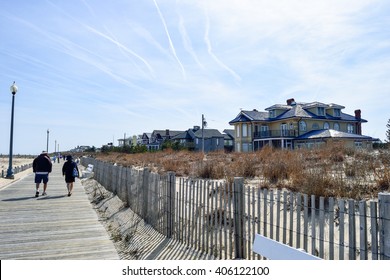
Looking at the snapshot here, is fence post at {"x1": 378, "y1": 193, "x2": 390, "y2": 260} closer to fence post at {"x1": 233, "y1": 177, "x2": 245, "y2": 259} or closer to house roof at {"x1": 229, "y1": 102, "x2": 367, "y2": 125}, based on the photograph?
fence post at {"x1": 233, "y1": 177, "x2": 245, "y2": 259}

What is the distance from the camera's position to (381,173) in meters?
7.01

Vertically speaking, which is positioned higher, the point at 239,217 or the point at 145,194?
the point at 239,217

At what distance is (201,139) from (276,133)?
92.2ft

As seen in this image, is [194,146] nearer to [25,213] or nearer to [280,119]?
[280,119]

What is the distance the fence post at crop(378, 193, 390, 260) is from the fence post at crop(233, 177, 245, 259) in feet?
6.53

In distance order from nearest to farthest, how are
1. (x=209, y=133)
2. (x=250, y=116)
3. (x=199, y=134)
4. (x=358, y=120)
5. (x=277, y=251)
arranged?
(x=277, y=251)
(x=250, y=116)
(x=358, y=120)
(x=209, y=133)
(x=199, y=134)

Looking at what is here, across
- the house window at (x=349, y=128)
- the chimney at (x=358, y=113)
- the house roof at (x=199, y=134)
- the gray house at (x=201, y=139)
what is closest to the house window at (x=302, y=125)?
the house window at (x=349, y=128)

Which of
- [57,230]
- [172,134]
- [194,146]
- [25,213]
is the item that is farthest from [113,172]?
[172,134]

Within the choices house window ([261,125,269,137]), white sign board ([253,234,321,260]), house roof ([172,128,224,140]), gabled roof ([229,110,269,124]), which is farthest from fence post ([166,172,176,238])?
house roof ([172,128,224,140])

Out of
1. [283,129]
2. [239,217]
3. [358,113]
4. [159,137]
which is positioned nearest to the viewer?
[239,217]

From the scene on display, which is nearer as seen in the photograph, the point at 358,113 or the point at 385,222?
the point at 385,222

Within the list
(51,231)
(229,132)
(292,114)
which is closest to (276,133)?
(292,114)

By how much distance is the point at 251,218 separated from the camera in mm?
5938

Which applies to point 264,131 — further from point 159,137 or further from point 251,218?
point 159,137
